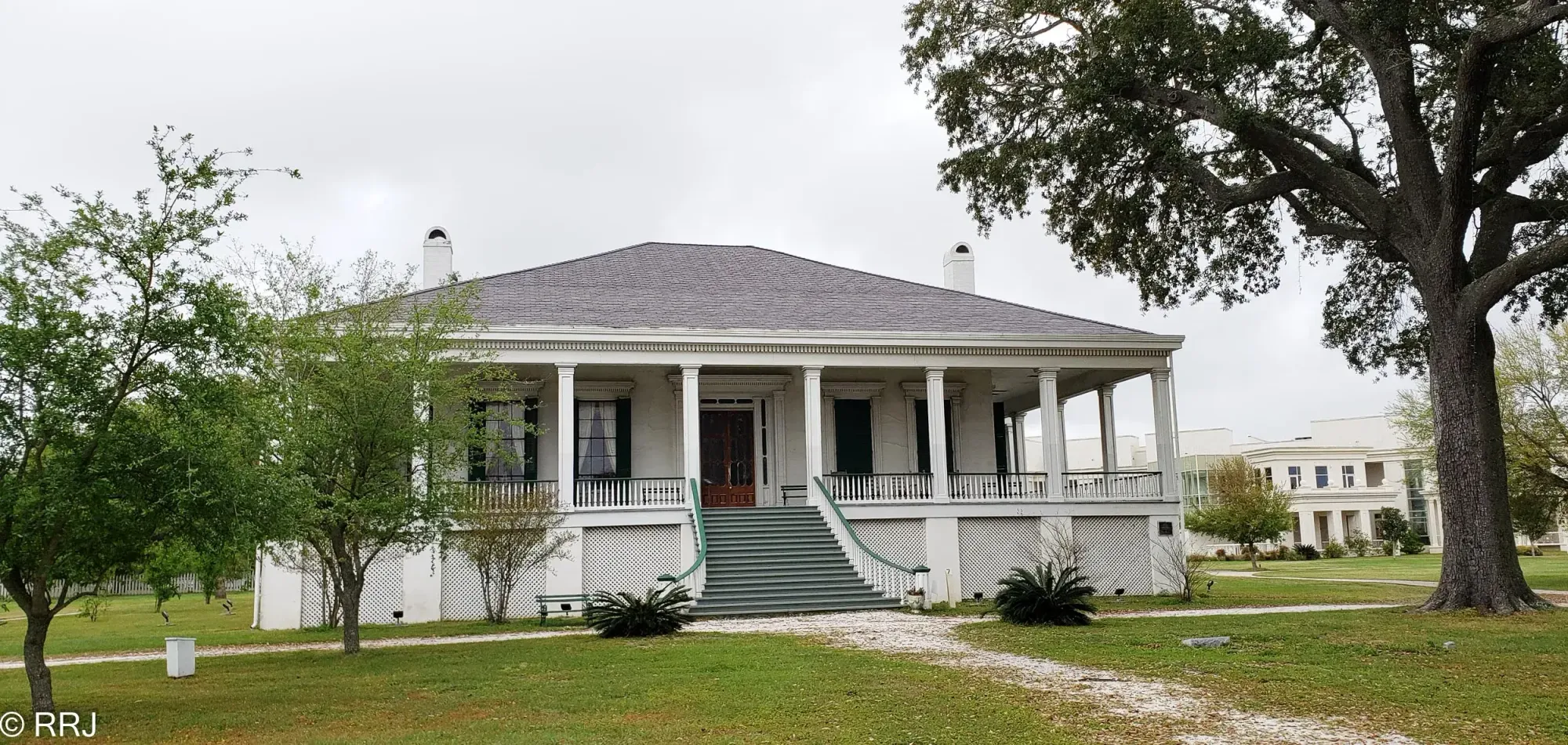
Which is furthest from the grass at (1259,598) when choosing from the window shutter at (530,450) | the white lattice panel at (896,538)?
the window shutter at (530,450)

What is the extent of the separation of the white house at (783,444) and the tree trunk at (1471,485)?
6.41 metres

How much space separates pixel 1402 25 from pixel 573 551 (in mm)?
15965

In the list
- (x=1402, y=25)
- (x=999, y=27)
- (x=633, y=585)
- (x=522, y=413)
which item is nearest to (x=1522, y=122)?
(x=1402, y=25)

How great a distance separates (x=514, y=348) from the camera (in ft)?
67.6

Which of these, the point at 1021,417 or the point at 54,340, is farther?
the point at 1021,417

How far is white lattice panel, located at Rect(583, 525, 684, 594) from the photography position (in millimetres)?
20953

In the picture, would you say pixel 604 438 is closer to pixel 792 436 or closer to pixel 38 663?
pixel 792 436

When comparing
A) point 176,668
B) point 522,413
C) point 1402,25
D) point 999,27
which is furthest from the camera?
point 522,413

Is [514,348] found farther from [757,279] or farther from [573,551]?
[757,279]

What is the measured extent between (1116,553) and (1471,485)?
7449mm

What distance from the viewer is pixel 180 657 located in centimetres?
1265

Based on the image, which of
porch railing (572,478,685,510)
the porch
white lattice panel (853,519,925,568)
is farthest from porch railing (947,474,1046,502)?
porch railing (572,478,685,510)

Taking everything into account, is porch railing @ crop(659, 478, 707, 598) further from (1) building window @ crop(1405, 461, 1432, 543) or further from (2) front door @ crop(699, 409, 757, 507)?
(1) building window @ crop(1405, 461, 1432, 543)

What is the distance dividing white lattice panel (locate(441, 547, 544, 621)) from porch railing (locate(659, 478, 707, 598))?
2.42m
